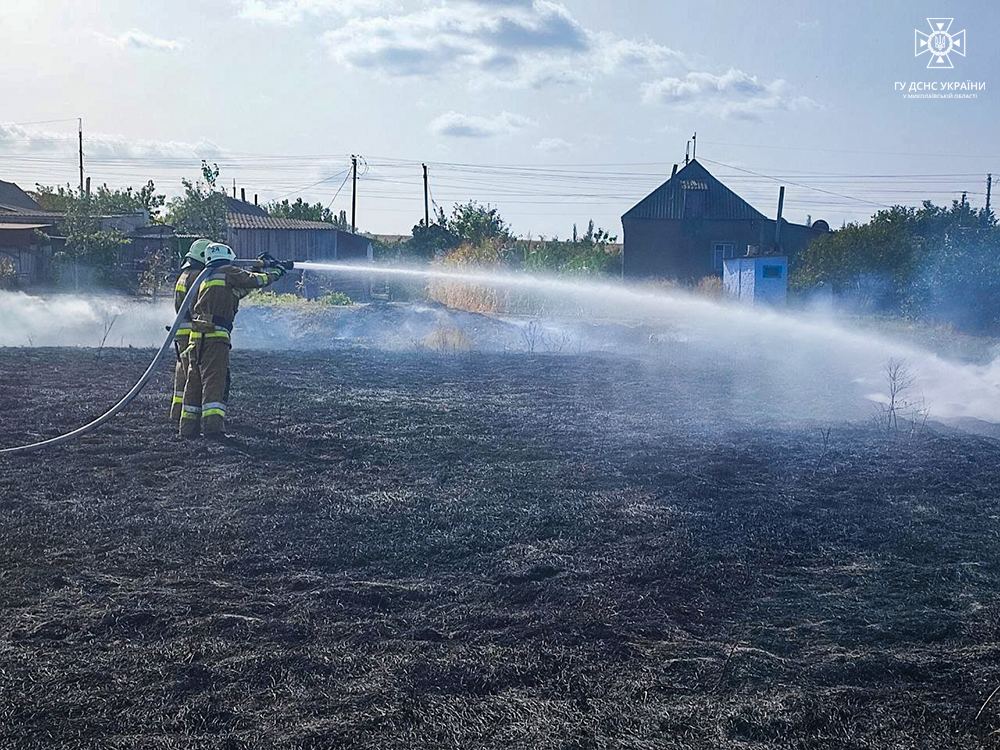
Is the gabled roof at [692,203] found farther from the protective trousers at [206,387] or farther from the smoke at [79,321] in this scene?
the protective trousers at [206,387]

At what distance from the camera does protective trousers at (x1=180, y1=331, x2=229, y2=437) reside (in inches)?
370

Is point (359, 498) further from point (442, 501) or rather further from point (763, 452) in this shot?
point (763, 452)

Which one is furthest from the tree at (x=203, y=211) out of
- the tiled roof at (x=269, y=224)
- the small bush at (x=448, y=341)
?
the small bush at (x=448, y=341)

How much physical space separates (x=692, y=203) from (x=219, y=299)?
117ft

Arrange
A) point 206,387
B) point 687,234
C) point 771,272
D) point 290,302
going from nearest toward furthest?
point 206,387 < point 290,302 < point 771,272 < point 687,234

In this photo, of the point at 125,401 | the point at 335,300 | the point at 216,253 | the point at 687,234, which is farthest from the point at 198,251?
the point at 687,234

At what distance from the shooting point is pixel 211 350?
9.50m

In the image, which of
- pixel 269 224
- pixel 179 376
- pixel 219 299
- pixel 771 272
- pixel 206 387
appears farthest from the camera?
pixel 269 224

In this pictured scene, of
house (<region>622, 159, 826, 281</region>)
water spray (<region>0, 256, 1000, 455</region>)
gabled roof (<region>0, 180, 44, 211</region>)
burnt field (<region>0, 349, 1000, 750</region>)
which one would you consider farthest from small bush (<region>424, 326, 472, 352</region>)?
gabled roof (<region>0, 180, 44, 211</region>)

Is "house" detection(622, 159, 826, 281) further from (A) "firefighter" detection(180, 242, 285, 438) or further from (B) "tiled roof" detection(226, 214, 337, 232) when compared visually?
(A) "firefighter" detection(180, 242, 285, 438)

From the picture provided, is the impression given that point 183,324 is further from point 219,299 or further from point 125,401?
point 125,401

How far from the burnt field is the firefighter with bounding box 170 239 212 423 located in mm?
318

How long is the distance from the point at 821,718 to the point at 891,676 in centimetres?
63

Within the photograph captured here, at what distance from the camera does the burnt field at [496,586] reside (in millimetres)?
3910
